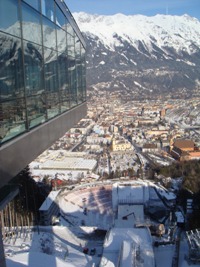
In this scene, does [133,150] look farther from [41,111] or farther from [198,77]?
[198,77]

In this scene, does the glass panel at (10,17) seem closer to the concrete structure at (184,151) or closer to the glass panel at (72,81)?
the glass panel at (72,81)

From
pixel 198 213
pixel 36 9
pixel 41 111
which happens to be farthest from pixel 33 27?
pixel 198 213

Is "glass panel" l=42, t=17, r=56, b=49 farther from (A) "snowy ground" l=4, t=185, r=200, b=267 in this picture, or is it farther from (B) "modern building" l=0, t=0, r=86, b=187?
(A) "snowy ground" l=4, t=185, r=200, b=267

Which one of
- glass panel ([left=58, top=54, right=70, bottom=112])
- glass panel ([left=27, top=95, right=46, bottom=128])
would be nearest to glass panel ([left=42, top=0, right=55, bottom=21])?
glass panel ([left=58, top=54, right=70, bottom=112])

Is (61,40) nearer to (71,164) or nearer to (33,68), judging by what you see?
(33,68)

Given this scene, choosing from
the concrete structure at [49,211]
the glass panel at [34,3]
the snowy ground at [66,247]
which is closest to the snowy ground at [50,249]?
the snowy ground at [66,247]

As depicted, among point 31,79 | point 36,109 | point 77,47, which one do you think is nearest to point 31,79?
point 31,79
